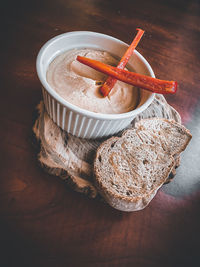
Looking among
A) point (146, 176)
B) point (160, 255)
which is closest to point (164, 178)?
point (146, 176)

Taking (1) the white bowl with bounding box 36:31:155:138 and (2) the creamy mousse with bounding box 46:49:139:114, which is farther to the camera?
(2) the creamy mousse with bounding box 46:49:139:114

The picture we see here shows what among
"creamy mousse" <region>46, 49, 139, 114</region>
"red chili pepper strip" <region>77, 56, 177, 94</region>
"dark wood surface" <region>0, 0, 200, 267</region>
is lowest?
"dark wood surface" <region>0, 0, 200, 267</region>

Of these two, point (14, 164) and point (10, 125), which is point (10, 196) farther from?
point (10, 125)

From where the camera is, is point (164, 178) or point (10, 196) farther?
point (164, 178)

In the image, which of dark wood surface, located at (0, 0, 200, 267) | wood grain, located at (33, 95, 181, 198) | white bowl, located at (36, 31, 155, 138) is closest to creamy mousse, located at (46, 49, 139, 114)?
white bowl, located at (36, 31, 155, 138)

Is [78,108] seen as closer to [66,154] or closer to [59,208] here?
[66,154]

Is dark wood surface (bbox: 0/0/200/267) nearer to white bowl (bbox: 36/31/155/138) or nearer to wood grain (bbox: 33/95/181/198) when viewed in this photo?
wood grain (bbox: 33/95/181/198)
